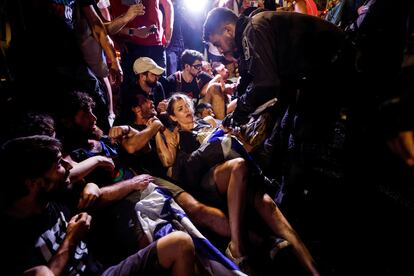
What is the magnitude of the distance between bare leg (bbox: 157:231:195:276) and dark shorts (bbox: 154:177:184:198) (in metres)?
0.81

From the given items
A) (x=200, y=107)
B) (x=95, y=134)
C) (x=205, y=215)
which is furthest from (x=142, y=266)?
(x=200, y=107)

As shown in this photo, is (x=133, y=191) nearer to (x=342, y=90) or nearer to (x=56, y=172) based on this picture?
(x=56, y=172)

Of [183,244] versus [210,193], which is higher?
[183,244]

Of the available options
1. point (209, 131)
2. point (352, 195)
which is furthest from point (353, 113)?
point (209, 131)

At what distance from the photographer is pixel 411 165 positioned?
113 cm

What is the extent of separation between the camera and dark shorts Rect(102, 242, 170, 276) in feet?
6.57

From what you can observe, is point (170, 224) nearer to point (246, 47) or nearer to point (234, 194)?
point (234, 194)

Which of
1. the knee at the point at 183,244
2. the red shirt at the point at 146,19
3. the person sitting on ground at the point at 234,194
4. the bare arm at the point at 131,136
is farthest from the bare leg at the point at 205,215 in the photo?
the red shirt at the point at 146,19

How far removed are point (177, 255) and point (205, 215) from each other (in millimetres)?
685

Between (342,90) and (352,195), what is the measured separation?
93cm

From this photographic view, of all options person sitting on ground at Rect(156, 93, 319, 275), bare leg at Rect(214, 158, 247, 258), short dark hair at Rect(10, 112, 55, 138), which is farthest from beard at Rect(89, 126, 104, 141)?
bare leg at Rect(214, 158, 247, 258)

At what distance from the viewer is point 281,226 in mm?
2547

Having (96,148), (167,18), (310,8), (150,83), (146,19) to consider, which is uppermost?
(310,8)

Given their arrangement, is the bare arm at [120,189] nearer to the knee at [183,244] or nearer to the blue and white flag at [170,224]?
the blue and white flag at [170,224]
